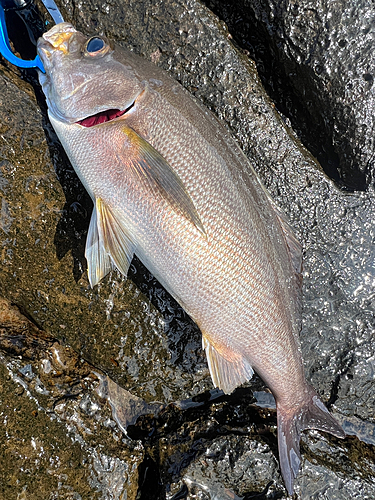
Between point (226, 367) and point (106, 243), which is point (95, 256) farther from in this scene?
point (226, 367)

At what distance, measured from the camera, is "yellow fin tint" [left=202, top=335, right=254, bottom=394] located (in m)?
2.28

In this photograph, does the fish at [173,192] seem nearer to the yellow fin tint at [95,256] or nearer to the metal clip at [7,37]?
the yellow fin tint at [95,256]

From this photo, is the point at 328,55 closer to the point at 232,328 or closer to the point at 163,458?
the point at 232,328

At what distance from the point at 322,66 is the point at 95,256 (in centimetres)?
182

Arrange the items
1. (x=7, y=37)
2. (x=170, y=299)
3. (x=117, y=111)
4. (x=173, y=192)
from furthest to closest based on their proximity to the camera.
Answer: (x=170, y=299), (x=7, y=37), (x=117, y=111), (x=173, y=192)

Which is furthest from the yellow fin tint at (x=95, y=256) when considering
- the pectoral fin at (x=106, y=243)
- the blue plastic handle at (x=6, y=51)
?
the blue plastic handle at (x=6, y=51)

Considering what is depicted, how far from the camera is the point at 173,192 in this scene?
6.51 feet

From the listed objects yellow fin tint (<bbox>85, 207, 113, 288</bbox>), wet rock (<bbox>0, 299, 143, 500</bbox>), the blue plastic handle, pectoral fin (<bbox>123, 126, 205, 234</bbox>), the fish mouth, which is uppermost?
the blue plastic handle

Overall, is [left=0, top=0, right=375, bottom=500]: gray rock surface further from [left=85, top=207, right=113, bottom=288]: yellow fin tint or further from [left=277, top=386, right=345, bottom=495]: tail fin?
[left=85, top=207, right=113, bottom=288]: yellow fin tint

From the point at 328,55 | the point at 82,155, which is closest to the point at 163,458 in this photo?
the point at 82,155

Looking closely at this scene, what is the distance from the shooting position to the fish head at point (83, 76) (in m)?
2.01

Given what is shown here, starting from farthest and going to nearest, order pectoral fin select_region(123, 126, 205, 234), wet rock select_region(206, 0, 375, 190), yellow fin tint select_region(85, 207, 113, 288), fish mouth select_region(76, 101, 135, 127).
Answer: wet rock select_region(206, 0, 375, 190), yellow fin tint select_region(85, 207, 113, 288), fish mouth select_region(76, 101, 135, 127), pectoral fin select_region(123, 126, 205, 234)

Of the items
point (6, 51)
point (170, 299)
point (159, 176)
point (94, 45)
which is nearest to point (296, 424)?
point (170, 299)

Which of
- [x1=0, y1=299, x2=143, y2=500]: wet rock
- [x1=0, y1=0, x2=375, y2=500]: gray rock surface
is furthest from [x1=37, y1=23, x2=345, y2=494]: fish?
[x1=0, y1=299, x2=143, y2=500]: wet rock
